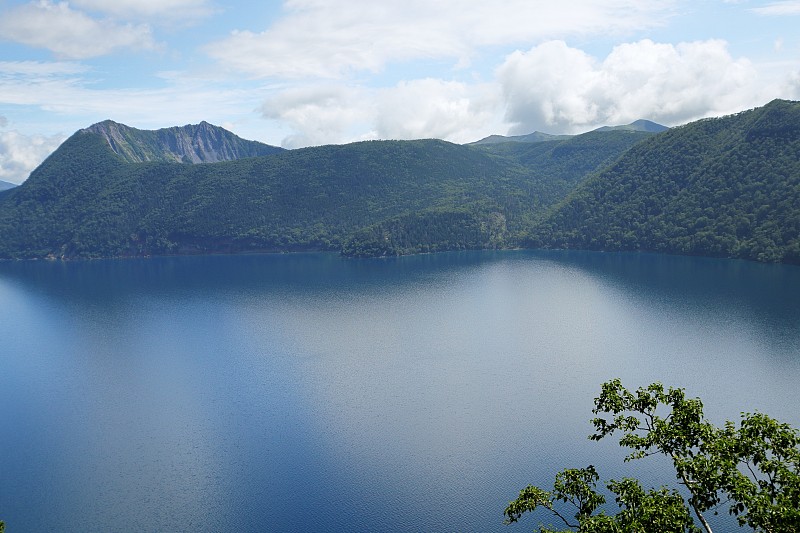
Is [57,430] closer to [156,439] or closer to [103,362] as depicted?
[156,439]

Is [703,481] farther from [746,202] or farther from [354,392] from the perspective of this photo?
[746,202]

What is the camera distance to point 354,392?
7481cm

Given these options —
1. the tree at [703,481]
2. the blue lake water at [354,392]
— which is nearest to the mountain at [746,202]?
the blue lake water at [354,392]

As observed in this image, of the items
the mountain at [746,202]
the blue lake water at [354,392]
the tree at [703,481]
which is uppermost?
the mountain at [746,202]

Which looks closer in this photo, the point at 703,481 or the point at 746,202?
A: the point at 703,481

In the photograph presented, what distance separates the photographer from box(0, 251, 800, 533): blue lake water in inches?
1992

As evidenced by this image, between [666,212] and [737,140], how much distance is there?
34413 mm

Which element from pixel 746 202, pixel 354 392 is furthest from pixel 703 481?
pixel 746 202

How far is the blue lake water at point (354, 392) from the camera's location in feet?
166

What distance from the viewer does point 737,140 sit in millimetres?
197000

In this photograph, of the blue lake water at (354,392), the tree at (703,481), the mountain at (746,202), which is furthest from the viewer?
the mountain at (746,202)

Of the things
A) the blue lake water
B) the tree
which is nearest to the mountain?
the blue lake water

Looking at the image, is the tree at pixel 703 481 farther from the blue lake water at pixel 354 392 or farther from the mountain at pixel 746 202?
the mountain at pixel 746 202

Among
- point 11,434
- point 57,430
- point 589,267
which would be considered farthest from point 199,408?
point 589,267
